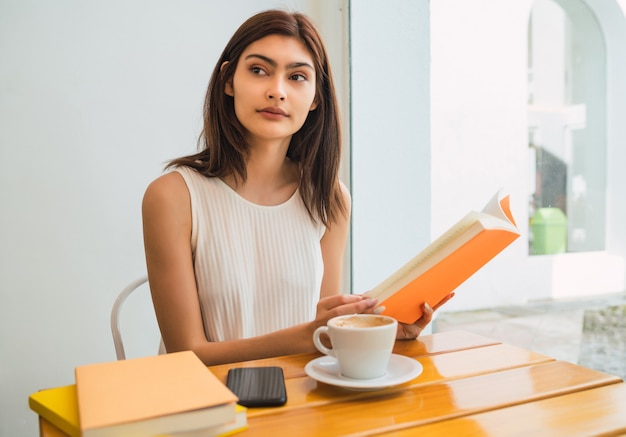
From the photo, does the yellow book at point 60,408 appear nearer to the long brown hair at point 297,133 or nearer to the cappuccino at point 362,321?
the cappuccino at point 362,321

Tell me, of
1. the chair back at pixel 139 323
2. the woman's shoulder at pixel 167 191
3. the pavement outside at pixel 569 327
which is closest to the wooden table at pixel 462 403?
the woman's shoulder at pixel 167 191

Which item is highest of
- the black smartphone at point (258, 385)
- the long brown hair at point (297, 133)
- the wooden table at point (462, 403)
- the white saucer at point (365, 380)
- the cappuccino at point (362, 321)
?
the long brown hair at point (297, 133)

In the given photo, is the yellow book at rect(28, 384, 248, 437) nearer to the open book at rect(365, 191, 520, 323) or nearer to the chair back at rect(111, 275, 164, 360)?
the open book at rect(365, 191, 520, 323)

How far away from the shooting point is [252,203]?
1.36 meters

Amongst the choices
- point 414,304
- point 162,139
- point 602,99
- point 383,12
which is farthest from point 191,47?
point 414,304

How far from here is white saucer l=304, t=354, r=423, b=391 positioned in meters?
0.77

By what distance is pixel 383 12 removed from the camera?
2.34 m

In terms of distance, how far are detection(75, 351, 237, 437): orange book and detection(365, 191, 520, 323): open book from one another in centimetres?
33

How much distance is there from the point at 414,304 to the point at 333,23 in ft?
5.46

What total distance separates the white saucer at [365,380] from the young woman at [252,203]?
0.34 metres

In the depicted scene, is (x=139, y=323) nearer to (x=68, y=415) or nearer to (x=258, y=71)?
(x=258, y=71)

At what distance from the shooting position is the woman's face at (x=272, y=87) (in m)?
1.26

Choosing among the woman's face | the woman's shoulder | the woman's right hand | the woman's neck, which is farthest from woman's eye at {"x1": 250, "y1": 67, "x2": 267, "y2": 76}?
the woman's right hand

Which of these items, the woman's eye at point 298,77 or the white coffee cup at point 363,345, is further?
the woman's eye at point 298,77
